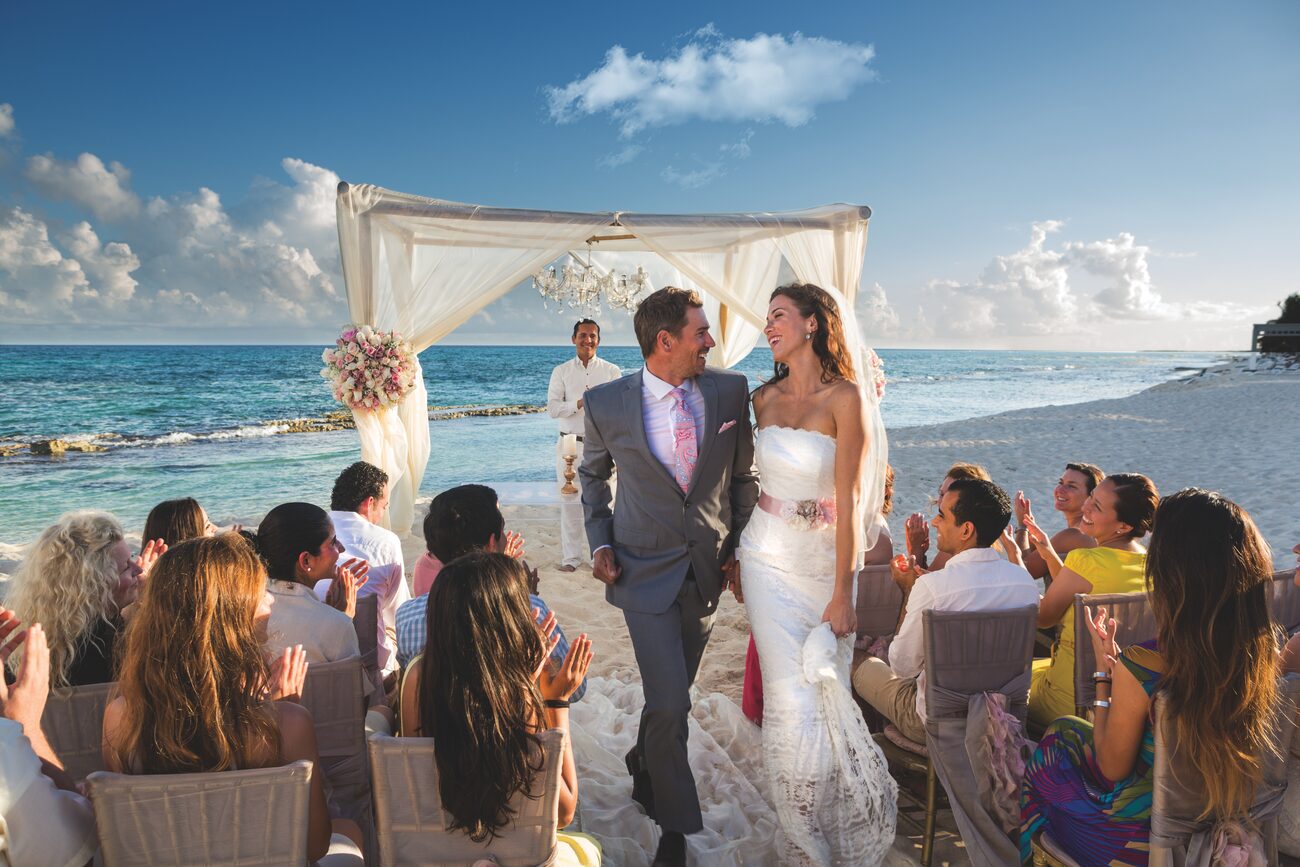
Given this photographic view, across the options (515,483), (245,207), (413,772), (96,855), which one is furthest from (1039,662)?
(245,207)

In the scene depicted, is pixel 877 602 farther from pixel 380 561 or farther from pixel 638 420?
pixel 380 561

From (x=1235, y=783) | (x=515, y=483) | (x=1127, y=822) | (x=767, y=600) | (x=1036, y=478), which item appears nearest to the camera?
(x=1235, y=783)

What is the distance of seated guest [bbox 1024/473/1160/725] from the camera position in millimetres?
2910

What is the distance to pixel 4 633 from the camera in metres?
1.82

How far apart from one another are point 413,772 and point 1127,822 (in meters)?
1.84

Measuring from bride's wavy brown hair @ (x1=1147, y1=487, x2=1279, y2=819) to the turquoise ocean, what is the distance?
7.66 metres

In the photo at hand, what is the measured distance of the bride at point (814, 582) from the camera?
8.79 feet

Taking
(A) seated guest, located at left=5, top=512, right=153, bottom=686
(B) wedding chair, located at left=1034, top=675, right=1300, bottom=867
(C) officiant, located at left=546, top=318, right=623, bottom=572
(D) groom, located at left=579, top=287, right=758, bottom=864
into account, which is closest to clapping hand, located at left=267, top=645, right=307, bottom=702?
(A) seated guest, located at left=5, top=512, right=153, bottom=686

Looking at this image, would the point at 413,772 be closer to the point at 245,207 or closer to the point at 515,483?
the point at 515,483

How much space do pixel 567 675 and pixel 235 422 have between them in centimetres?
2437

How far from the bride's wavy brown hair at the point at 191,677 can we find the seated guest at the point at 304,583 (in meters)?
0.76

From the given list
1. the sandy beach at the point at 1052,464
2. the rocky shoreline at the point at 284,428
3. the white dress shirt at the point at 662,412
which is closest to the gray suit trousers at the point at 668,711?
the sandy beach at the point at 1052,464

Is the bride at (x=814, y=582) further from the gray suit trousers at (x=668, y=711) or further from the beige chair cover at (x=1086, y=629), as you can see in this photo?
the beige chair cover at (x=1086, y=629)

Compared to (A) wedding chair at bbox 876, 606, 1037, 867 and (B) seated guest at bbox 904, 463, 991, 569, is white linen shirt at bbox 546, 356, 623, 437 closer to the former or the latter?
(B) seated guest at bbox 904, 463, 991, 569
